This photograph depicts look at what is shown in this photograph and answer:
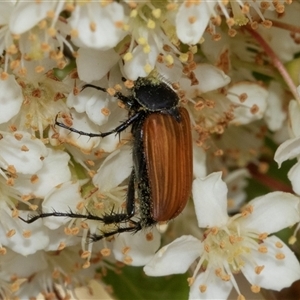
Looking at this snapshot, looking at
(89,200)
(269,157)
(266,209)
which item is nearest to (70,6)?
(89,200)

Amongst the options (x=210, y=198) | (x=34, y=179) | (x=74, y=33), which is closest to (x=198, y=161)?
(x=210, y=198)

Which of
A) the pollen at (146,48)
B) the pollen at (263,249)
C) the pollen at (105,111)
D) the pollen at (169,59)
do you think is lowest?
the pollen at (263,249)

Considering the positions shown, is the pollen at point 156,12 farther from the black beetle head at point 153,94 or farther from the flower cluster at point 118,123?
the black beetle head at point 153,94

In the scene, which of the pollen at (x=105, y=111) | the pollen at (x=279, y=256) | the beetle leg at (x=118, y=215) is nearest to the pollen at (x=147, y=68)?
the pollen at (x=105, y=111)

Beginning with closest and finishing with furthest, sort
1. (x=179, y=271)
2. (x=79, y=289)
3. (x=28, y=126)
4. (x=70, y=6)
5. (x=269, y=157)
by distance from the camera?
(x=70, y=6) → (x=28, y=126) → (x=179, y=271) → (x=79, y=289) → (x=269, y=157)

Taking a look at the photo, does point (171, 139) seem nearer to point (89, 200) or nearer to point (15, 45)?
point (89, 200)

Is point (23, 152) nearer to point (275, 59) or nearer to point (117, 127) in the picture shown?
point (117, 127)
